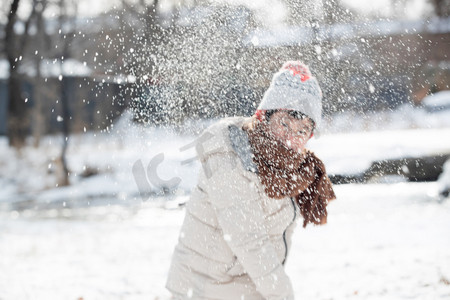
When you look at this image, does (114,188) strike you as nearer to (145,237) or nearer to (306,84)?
(145,237)

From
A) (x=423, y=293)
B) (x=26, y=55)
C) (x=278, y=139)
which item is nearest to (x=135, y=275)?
(x=423, y=293)

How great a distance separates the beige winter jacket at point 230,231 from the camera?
1872mm

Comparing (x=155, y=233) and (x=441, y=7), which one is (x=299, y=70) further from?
(x=441, y=7)

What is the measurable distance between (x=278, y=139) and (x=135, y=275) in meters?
3.31

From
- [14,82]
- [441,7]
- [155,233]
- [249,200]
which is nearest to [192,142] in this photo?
[249,200]

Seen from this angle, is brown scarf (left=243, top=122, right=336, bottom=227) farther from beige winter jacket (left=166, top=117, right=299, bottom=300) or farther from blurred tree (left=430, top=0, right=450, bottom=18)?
blurred tree (left=430, top=0, right=450, bottom=18)

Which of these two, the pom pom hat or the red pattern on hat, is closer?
the pom pom hat

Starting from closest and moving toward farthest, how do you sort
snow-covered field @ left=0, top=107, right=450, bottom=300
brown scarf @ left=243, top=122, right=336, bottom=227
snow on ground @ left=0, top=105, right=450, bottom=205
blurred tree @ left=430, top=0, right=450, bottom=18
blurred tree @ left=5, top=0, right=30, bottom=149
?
1. brown scarf @ left=243, top=122, right=336, bottom=227
2. snow-covered field @ left=0, top=107, right=450, bottom=300
3. snow on ground @ left=0, top=105, right=450, bottom=205
4. blurred tree @ left=5, top=0, right=30, bottom=149
5. blurred tree @ left=430, top=0, right=450, bottom=18

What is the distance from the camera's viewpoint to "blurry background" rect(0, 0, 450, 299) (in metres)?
5.03

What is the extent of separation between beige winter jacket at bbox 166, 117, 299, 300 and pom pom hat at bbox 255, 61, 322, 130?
141 mm

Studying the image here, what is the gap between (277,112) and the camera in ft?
6.73

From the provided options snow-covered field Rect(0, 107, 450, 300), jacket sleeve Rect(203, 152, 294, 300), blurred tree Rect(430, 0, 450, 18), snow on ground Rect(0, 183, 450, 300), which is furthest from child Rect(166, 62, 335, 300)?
blurred tree Rect(430, 0, 450, 18)

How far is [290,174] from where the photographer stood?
2.09 m

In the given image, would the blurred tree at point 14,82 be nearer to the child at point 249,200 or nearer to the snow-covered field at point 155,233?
the snow-covered field at point 155,233
